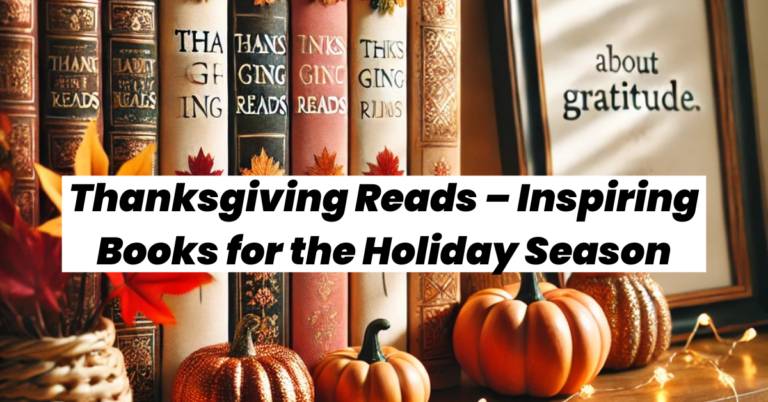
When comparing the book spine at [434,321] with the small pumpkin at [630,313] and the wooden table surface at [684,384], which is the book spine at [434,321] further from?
the small pumpkin at [630,313]

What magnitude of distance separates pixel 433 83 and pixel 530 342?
0.34 meters

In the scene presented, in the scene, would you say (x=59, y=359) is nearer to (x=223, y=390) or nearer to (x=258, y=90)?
(x=223, y=390)

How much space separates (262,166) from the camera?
789 mm

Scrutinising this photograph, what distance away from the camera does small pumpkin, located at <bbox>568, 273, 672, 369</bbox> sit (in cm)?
97

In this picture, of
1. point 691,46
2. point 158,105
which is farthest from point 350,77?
point 691,46

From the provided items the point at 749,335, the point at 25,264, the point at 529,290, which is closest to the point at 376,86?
the point at 529,290

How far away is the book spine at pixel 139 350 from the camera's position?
0.75 meters

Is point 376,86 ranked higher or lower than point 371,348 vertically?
higher

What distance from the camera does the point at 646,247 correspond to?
3.22 ft

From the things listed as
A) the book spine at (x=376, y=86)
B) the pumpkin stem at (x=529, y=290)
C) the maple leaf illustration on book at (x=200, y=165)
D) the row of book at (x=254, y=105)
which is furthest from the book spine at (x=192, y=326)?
the pumpkin stem at (x=529, y=290)

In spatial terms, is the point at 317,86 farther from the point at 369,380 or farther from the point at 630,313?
the point at 630,313

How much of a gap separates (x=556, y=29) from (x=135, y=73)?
623mm

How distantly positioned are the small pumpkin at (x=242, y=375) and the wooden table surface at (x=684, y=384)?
218 mm

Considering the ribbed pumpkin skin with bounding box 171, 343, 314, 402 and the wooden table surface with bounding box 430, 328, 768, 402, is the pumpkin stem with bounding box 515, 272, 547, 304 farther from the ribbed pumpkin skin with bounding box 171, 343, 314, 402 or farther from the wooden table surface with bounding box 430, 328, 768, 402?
the ribbed pumpkin skin with bounding box 171, 343, 314, 402
